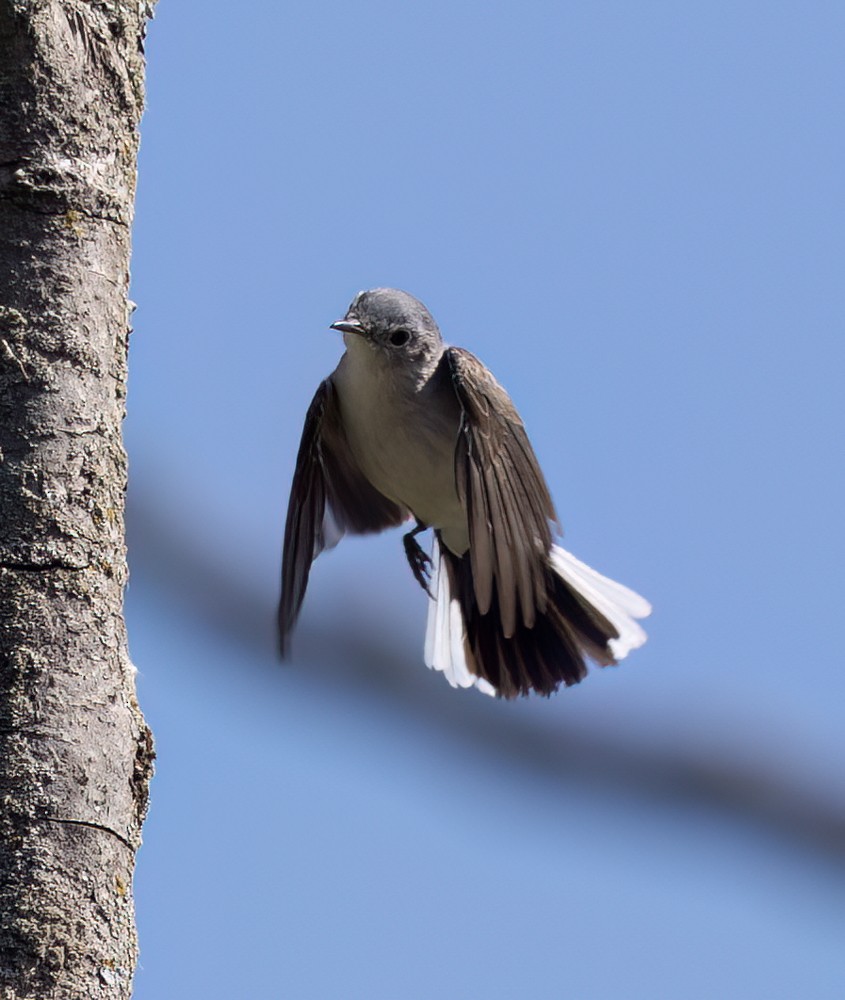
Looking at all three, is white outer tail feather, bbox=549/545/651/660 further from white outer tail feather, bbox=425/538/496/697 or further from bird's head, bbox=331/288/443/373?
bird's head, bbox=331/288/443/373

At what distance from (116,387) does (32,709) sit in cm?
67

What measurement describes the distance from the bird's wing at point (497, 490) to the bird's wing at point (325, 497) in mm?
546

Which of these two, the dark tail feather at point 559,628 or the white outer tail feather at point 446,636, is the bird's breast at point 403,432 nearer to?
the white outer tail feather at point 446,636

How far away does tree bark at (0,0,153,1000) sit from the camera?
2.64 metres

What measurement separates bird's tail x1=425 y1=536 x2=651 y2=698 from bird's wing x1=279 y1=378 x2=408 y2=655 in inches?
12.6

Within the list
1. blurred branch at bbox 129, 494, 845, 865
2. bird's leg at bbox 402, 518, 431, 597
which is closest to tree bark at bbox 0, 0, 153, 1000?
blurred branch at bbox 129, 494, 845, 865

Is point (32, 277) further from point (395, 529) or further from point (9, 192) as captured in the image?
point (395, 529)

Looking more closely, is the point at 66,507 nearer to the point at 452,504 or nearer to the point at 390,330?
the point at 390,330

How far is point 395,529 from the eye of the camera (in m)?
6.15

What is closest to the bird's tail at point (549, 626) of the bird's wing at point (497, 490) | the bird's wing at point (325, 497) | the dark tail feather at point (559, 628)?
the dark tail feather at point (559, 628)

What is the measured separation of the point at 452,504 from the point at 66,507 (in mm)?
2936

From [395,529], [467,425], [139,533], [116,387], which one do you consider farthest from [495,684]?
[116,387]

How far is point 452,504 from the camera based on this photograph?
568 cm

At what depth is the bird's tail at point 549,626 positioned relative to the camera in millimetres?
6047
